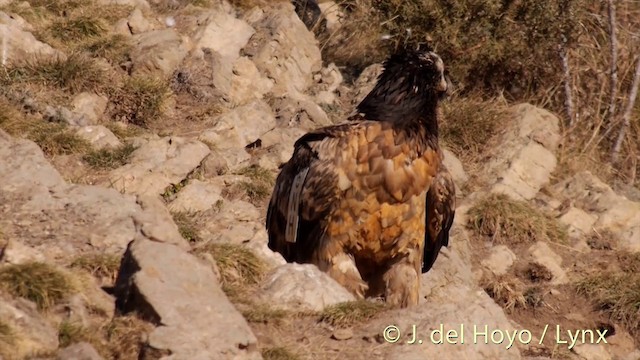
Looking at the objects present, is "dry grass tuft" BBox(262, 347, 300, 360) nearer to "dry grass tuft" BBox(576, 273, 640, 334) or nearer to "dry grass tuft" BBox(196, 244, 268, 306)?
"dry grass tuft" BBox(196, 244, 268, 306)

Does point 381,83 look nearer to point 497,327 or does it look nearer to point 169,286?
point 497,327

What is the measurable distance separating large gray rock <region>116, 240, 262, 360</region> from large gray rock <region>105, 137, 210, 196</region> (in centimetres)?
363

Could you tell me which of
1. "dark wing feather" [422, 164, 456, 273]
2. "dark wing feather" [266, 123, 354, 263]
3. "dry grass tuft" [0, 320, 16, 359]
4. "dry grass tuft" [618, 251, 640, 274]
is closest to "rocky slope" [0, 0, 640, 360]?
"dry grass tuft" [0, 320, 16, 359]

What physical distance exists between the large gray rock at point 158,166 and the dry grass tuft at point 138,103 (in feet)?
2.69

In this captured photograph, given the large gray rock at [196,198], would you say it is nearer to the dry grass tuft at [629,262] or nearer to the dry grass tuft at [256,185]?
the dry grass tuft at [256,185]

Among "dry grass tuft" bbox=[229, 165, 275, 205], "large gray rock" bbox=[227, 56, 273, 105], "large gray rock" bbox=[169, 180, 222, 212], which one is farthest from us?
"large gray rock" bbox=[227, 56, 273, 105]

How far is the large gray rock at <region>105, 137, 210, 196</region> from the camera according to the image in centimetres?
1059

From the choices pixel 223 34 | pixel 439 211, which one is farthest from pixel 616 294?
pixel 223 34

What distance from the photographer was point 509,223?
12688 mm

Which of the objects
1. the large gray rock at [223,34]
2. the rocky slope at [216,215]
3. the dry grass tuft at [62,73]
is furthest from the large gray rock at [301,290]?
the large gray rock at [223,34]

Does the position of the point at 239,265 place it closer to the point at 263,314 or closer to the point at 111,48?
the point at 263,314

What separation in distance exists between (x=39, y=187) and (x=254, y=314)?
171 centimetres

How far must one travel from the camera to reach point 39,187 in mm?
7824

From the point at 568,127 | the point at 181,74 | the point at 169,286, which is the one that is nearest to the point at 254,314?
the point at 169,286
